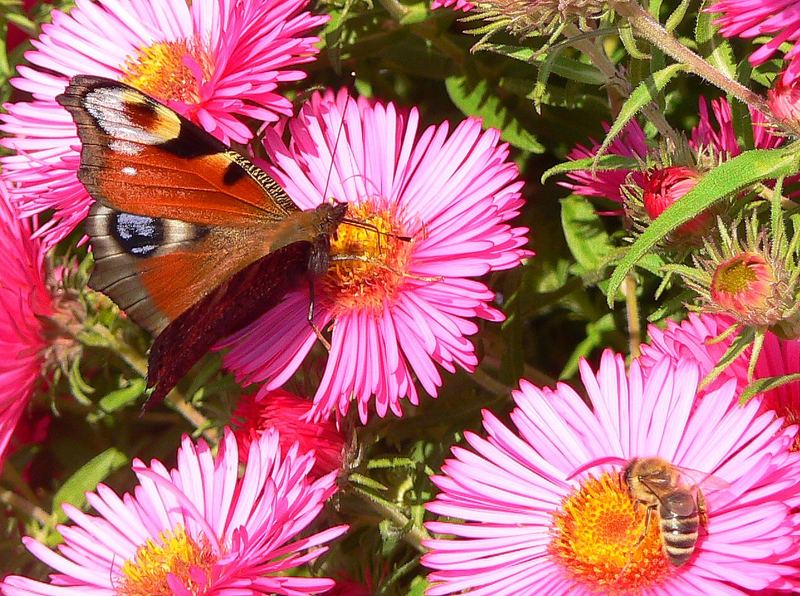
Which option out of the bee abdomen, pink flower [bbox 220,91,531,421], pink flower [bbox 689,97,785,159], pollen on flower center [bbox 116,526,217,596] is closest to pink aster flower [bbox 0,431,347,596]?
pollen on flower center [bbox 116,526,217,596]

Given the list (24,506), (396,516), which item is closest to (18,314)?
(24,506)

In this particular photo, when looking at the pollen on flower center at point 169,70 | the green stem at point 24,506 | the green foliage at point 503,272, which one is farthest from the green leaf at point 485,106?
the green stem at point 24,506

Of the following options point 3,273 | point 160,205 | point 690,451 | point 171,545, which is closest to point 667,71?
point 690,451

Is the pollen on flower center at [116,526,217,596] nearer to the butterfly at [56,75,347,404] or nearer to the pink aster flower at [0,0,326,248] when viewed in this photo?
the butterfly at [56,75,347,404]

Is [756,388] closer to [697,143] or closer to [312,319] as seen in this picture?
[697,143]

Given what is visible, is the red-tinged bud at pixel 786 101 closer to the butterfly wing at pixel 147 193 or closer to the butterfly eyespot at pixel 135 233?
the butterfly wing at pixel 147 193

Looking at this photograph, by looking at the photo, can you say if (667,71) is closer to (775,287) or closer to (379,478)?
(775,287)
